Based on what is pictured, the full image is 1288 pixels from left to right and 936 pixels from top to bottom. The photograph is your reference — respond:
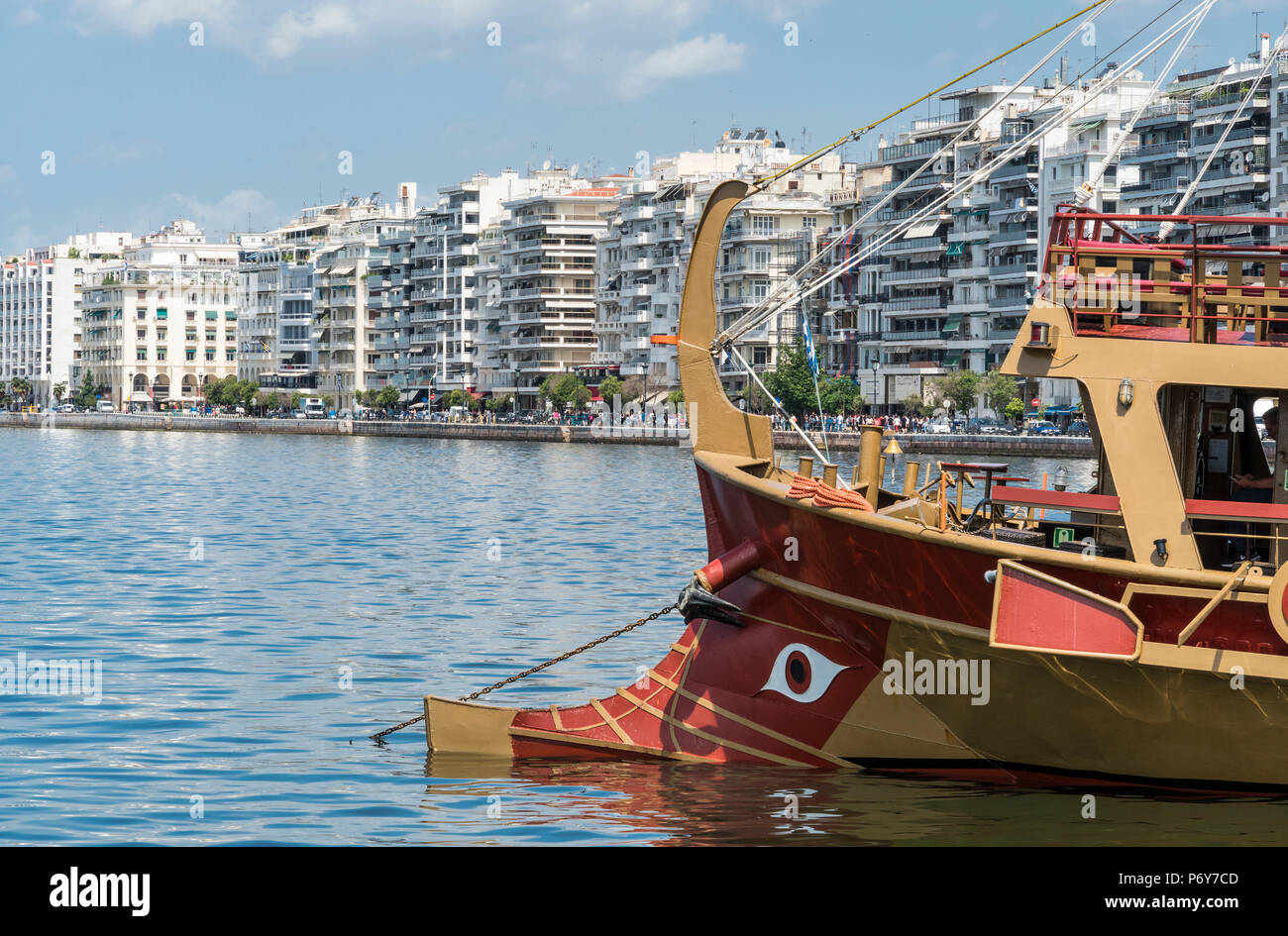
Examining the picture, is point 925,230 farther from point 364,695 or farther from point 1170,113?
point 364,695

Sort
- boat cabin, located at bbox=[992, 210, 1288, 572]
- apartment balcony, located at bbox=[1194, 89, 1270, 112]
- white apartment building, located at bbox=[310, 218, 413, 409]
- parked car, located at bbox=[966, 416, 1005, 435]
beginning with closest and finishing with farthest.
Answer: boat cabin, located at bbox=[992, 210, 1288, 572] → apartment balcony, located at bbox=[1194, 89, 1270, 112] → parked car, located at bbox=[966, 416, 1005, 435] → white apartment building, located at bbox=[310, 218, 413, 409]

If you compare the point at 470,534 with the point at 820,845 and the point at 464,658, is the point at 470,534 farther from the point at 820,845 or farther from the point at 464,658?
the point at 820,845

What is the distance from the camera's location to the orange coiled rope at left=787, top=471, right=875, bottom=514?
13984 mm

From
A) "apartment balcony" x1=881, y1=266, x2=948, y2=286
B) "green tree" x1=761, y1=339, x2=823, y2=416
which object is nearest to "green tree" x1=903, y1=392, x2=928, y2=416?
"green tree" x1=761, y1=339, x2=823, y2=416

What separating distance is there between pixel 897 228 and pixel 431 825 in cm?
640

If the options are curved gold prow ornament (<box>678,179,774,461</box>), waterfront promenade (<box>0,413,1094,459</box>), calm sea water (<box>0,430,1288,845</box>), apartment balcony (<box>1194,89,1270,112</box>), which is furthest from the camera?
waterfront promenade (<box>0,413,1094,459</box>)

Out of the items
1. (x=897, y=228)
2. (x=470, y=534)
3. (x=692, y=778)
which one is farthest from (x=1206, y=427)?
(x=470, y=534)

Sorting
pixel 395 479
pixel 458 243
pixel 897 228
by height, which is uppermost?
pixel 458 243

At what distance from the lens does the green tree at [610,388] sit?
140875mm

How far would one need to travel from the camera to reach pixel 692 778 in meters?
15.3

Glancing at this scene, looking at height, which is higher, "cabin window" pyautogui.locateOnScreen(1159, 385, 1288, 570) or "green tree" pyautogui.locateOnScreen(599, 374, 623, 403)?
"green tree" pyautogui.locateOnScreen(599, 374, 623, 403)

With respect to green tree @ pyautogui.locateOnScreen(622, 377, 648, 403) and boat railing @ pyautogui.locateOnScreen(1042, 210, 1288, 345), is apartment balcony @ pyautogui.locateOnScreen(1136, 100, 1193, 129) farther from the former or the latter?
boat railing @ pyautogui.locateOnScreen(1042, 210, 1288, 345)

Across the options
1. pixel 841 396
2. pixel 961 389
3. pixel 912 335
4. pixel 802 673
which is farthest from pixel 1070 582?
pixel 912 335

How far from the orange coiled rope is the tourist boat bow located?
0.02 metres
